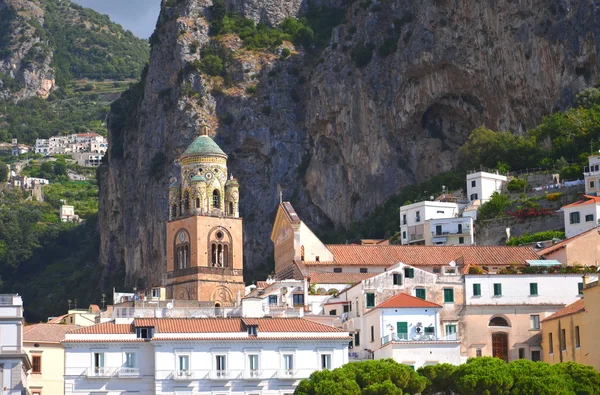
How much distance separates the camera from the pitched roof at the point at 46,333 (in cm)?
9181

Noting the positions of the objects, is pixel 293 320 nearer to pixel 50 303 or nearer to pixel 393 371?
pixel 393 371

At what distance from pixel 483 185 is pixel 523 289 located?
42406 millimetres

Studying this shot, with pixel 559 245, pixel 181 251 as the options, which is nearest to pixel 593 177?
pixel 559 245

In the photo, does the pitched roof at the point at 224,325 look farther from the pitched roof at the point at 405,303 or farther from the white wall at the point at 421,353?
the pitched roof at the point at 405,303

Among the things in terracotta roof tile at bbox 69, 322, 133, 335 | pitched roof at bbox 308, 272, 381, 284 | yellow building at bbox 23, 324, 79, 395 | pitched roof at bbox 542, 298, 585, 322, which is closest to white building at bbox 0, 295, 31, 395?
terracotta roof tile at bbox 69, 322, 133, 335

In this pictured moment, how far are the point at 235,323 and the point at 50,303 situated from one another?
108 m

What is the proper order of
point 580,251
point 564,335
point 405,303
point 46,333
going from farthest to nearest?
1. point 580,251
2. point 46,333
3. point 564,335
4. point 405,303

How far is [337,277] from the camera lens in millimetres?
106188

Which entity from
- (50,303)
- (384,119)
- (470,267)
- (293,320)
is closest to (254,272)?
(384,119)

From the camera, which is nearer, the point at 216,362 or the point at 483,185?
the point at 216,362

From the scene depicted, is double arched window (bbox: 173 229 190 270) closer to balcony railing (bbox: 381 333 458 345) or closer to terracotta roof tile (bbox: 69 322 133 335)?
balcony railing (bbox: 381 333 458 345)

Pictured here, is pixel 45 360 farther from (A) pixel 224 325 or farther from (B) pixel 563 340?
(B) pixel 563 340

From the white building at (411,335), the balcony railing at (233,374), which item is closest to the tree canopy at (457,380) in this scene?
the balcony railing at (233,374)

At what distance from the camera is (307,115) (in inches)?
7357
